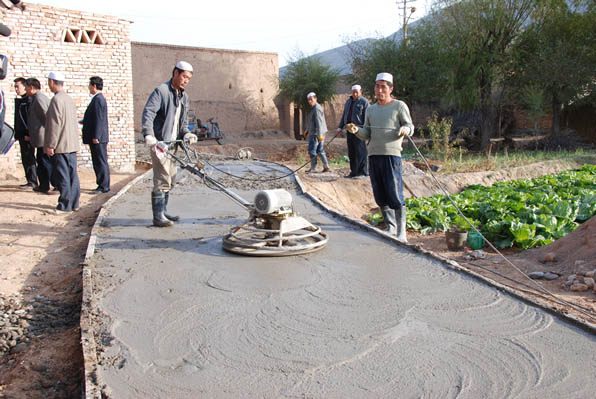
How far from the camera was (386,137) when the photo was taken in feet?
20.5

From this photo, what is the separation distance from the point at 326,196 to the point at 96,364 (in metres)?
7.92

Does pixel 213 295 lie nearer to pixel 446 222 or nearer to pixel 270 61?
pixel 446 222

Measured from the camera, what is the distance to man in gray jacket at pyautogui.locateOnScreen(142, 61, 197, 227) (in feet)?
20.1

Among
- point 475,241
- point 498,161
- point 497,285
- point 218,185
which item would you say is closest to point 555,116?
point 498,161

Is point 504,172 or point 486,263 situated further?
point 504,172

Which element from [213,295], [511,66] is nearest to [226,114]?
[511,66]

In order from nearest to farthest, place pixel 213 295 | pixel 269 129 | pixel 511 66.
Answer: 1. pixel 213 295
2. pixel 511 66
3. pixel 269 129

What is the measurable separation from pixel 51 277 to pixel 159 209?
176cm

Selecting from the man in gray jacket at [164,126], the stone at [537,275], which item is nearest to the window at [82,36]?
the man in gray jacket at [164,126]

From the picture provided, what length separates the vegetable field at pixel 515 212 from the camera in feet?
25.4

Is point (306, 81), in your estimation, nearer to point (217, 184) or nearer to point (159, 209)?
point (159, 209)

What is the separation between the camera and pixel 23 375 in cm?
304

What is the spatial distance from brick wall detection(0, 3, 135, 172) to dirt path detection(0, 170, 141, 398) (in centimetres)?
465

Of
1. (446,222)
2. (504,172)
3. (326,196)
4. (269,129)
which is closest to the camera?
(446,222)
